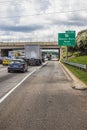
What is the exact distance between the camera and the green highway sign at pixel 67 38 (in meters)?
66.0

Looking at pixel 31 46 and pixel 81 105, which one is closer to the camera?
pixel 81 105

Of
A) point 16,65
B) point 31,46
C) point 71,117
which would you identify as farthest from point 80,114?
point 31,46

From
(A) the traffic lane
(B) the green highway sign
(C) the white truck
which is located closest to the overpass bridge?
(B) the green highway sign

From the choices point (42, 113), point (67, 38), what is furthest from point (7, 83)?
point (67, 38)

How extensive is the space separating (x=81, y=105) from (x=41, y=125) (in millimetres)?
3828

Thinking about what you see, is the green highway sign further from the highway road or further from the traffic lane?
the highway road

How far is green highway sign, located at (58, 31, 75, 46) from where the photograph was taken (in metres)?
66.0

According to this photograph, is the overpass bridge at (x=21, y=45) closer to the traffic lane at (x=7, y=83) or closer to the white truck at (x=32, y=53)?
the white truck at (x=32, y=53)

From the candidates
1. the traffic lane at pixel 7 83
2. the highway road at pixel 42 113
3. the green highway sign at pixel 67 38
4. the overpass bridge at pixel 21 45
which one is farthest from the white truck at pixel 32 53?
the highway road at pixel 42 113

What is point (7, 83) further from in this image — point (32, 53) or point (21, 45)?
point (21, 45)

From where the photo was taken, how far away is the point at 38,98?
46.6 ft

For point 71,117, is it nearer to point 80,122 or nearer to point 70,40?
point 80,122

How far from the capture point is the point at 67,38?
66.5m

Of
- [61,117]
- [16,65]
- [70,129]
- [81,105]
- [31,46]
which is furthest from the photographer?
[31,46]
